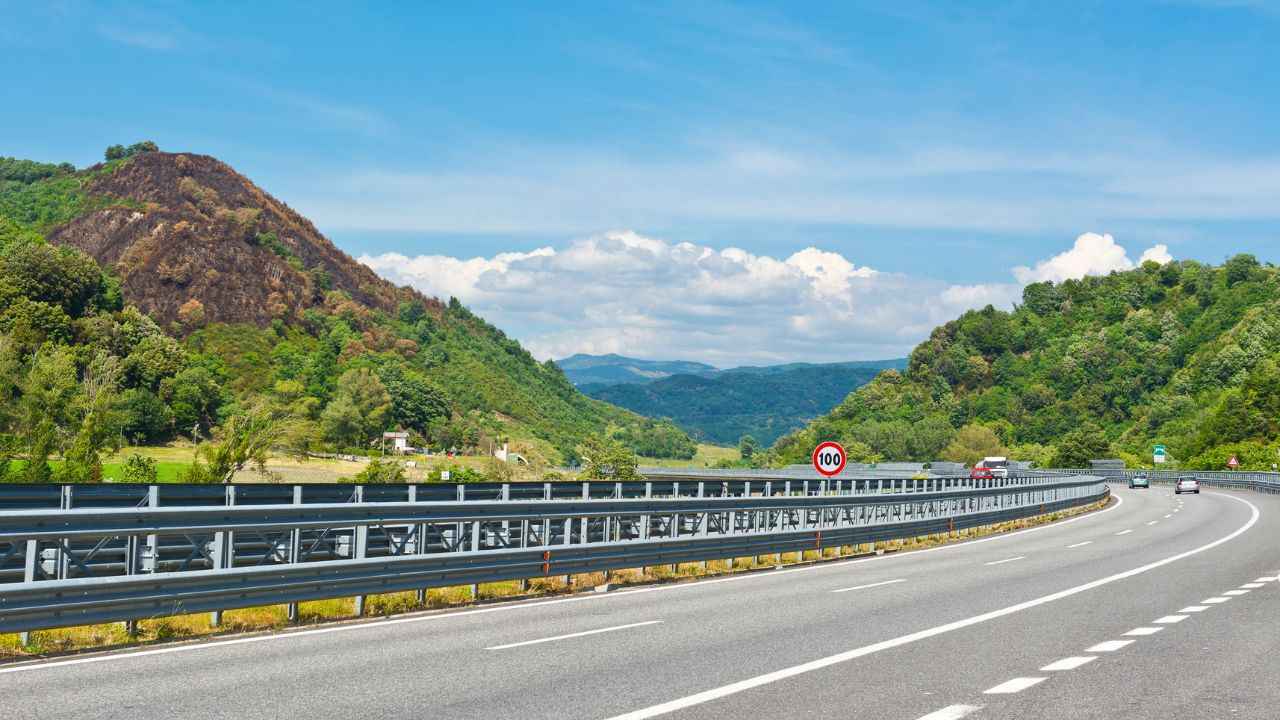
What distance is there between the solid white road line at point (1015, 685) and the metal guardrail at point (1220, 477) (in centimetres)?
6893

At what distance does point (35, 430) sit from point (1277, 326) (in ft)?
514

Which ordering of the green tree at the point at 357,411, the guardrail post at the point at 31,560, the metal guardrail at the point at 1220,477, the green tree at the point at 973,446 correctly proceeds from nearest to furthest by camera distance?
the guardrail post at the point at 31,560 → the metal guardrail at the point at 1220,477 → the green tree at the point at 357,411 → the green tree at the point at 973,446

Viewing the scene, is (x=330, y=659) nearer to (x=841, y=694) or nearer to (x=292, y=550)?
(x=292, y=550)

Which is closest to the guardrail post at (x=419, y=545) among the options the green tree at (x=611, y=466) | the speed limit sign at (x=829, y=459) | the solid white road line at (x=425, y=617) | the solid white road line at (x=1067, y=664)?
the solid white road line at (x=425, y=617)

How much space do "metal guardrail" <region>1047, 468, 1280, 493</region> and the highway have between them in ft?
207

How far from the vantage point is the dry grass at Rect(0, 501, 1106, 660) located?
36.7 ft

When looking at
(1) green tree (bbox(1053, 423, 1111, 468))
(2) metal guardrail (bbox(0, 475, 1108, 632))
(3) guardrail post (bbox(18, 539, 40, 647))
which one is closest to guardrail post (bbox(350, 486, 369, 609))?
(2) metal guardrail (bbox(0, 475, 1108, 632))

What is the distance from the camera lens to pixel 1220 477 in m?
A: 88.6

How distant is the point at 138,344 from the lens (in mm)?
157375

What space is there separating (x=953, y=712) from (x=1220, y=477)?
8954cm

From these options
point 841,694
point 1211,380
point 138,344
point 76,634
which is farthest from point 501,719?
point 1211,380

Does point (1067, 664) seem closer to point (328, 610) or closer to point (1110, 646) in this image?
point (1110, 646)

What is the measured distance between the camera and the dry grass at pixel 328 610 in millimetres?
11188

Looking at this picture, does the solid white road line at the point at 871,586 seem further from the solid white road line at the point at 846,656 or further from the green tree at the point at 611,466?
the green tree at the point at 611,466
